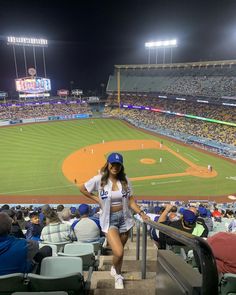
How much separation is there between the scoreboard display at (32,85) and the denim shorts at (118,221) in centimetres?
7131

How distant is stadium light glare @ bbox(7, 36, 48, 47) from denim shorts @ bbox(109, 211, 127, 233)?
73.8m

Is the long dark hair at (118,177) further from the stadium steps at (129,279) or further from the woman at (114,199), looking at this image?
the stadium steps at (129,279)

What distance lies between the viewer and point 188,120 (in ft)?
194

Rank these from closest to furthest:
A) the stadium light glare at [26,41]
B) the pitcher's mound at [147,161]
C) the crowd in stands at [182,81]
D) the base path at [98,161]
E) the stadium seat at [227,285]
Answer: the stadium seat at [227,285] < the base path at [98,161] < the pitcher's mound at [147,161] < the crowd in stands at [182,81] < the stadium light glare at [26,41]

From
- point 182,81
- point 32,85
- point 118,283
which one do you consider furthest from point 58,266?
point 32,85

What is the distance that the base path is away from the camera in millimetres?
33875

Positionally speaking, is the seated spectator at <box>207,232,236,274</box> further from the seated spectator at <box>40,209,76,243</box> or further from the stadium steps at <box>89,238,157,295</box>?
the seated spectator at <box>40,209,76,243</box>

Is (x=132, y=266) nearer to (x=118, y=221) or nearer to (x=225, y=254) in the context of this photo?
(x=118, y=221)

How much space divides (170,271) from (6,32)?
3158 inches

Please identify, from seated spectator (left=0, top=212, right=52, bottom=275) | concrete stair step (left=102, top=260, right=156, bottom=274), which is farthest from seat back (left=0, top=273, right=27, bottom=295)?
concrete stair step (left=102, top=260, right=156, bottom=274)

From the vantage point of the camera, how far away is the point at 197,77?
223 feet

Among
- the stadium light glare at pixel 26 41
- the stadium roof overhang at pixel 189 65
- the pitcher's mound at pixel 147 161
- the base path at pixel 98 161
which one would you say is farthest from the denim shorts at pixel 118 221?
the stadium light glare at pixel 26 41

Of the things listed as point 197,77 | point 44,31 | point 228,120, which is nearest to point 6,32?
point 44,31

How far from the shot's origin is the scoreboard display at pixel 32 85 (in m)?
71.2
